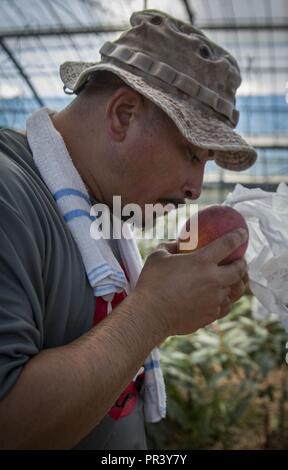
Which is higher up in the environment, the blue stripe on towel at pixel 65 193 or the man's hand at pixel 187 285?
the blue stripe on towel at pixel 65 193

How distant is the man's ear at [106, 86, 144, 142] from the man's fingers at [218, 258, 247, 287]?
355mm

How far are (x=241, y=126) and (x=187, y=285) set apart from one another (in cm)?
532

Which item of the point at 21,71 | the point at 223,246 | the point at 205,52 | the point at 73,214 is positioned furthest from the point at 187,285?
the point at 21,71

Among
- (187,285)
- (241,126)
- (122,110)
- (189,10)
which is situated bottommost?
(187,285)

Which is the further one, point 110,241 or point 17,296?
point 110,241

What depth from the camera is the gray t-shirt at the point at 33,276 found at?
75 centimetres

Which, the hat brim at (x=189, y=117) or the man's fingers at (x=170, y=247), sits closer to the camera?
the hat brim at (x=189, y=117)

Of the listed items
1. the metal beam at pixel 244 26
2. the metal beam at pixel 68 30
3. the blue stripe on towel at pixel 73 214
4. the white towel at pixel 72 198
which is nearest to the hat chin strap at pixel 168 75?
the white towel at pixel 72 198

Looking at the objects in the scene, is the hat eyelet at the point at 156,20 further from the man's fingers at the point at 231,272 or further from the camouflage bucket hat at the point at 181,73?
the man's fingers at the point at 231,272

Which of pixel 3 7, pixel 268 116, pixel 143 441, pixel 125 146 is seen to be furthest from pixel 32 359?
pixel 268 116

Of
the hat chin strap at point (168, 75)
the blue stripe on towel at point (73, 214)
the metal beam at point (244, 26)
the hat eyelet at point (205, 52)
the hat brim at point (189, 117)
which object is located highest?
the metal beam at point (244, 26)

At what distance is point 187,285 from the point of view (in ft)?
3.22

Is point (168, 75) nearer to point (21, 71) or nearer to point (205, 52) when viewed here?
point (205, 52)
